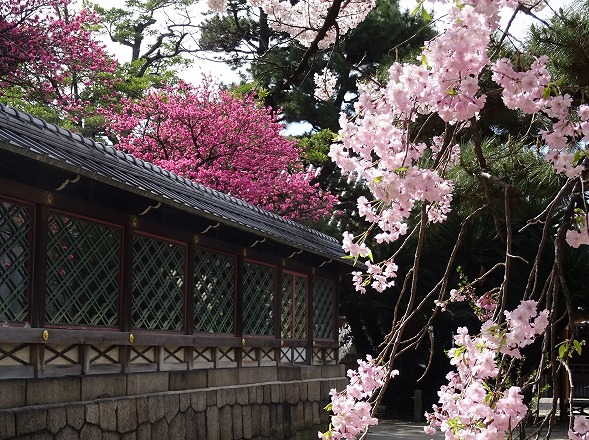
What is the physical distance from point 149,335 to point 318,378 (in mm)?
5590

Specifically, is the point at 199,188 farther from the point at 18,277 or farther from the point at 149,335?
the point at 18,277

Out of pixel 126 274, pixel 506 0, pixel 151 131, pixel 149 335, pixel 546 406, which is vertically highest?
pixel 151 131

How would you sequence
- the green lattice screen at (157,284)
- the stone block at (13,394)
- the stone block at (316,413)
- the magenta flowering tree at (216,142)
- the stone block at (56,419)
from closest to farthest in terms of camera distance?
the stone block at (13,394) → the stone block at (56,419) → the green lattice screen at (157,284) → the stone block at (316,413) → the magenta flowering tree at (216,142)

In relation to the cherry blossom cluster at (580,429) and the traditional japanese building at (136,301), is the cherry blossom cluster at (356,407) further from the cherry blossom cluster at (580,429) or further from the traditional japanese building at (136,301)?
the traditional japanese building at (136,301)

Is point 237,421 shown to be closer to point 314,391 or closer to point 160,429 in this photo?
point 160,429

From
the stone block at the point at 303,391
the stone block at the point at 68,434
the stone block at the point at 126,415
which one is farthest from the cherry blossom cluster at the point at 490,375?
the stone block at the point at 303,391

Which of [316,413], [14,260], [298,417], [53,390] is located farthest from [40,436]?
[316,413]

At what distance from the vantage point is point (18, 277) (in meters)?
7.27

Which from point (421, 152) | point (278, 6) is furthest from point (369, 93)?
point (278, 6)

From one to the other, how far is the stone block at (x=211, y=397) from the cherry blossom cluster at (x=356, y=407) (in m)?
6.29

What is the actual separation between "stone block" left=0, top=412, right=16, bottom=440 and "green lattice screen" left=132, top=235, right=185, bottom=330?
2306mm

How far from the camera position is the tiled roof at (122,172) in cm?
681

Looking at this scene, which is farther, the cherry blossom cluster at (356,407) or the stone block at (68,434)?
the stone block at (68,434)

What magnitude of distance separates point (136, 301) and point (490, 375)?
597 centimetres
